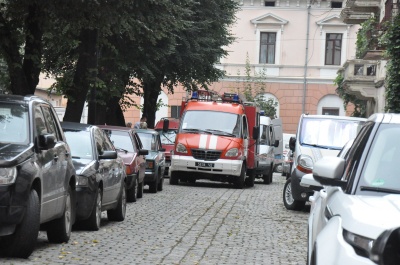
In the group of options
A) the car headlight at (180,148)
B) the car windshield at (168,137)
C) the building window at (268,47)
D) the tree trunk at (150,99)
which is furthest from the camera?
the building window at (268,47)

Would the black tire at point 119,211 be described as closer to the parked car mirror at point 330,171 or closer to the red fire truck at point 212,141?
the parked car mirror at point 330,171

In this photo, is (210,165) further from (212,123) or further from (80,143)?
(80,143)

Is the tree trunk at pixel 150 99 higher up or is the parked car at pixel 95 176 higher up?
the tree trunk at pixel 150 99

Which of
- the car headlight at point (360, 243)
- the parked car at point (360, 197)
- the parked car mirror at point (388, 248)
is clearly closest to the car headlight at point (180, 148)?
the parked car at point (360, 197)

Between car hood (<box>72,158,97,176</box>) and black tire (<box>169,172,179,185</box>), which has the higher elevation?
car hood (<box>72,158,97,176</box>)

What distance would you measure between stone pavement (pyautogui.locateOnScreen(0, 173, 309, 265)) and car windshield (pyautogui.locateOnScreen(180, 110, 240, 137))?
803 centimetres

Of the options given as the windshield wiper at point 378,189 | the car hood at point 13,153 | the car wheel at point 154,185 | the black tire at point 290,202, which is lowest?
the car wheel at point 154,185

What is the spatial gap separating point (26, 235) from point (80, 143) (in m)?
4.78

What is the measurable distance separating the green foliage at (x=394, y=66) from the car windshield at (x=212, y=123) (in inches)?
177

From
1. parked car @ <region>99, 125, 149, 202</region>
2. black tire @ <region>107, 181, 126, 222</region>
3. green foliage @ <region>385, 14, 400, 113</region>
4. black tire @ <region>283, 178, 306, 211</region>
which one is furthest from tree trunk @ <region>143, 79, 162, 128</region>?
black tire @ <region>107, 181, 126, 222</region>

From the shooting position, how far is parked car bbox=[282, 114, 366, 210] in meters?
20.0

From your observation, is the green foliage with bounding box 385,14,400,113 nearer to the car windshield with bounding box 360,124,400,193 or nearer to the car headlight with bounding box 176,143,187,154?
the car headlight with bounding box 176,143,187,154

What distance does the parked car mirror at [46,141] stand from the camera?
11.1 m

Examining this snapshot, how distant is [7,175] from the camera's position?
10.1 m
